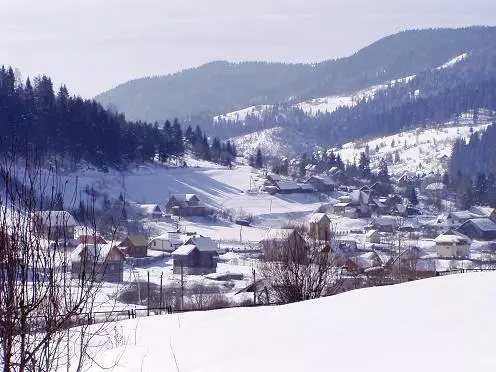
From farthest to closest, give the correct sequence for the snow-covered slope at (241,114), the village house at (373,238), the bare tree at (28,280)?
the snow-covered slope at (241,114), the village house at (373,238), the bare tree at (28,280)

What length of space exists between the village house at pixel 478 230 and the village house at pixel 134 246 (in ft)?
73.5

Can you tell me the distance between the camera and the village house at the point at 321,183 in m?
64.4

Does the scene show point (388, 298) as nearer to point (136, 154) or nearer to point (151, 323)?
point (151, 323)

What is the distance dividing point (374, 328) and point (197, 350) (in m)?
1.72

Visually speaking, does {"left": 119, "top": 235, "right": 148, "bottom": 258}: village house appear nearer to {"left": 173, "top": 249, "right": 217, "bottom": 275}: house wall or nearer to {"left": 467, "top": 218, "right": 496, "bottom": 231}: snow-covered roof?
{"left": 173, "top": 249, "right": 217, "bottom": 275}: house wall

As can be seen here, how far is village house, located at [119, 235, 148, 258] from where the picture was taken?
34.2 metres

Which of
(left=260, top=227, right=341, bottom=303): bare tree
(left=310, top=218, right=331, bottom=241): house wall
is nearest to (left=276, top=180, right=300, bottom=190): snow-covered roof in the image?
(left=310, top=218, right=331, bottom=241): house wall

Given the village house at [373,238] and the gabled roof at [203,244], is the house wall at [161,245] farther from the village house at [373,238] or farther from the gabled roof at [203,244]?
the village house at [373,238]

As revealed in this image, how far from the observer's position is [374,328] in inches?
273

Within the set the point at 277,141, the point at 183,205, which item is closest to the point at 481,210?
the point at 183,205

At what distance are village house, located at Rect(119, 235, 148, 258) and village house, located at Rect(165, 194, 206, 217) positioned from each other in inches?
530

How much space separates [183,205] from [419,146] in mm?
81700

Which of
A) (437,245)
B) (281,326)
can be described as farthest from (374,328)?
(437,245)

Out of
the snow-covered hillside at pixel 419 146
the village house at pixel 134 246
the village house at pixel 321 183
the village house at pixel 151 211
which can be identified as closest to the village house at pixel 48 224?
the village house at pixel 134 246
